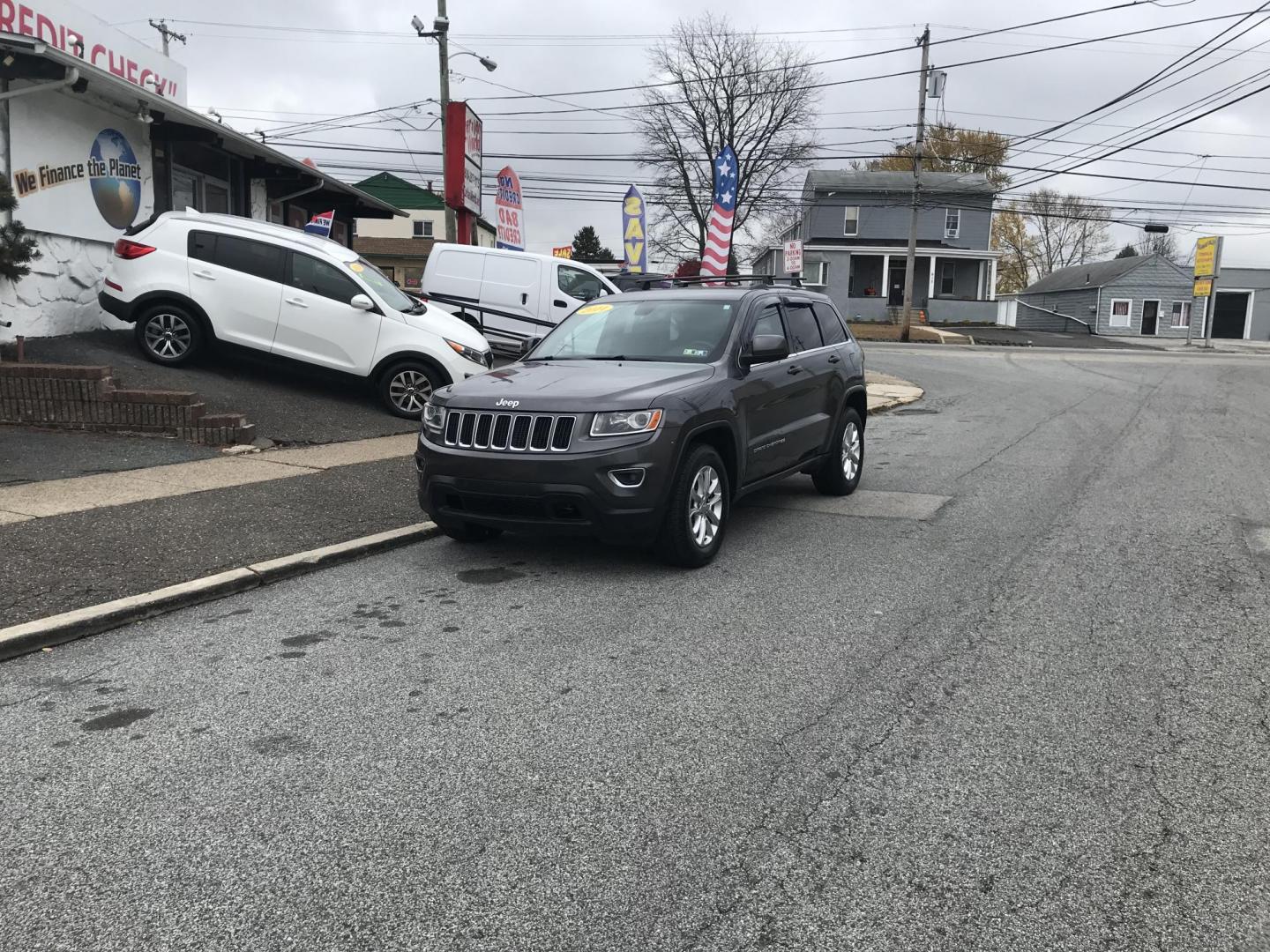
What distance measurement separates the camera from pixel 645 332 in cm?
744

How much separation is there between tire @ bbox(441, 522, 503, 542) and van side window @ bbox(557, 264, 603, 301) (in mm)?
10346

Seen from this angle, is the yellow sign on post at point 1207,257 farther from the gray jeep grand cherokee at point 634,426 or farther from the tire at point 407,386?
the gray jeep grand cherokee at point 634,426

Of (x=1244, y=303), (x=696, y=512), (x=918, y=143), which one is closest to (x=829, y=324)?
(x=696, y=512)

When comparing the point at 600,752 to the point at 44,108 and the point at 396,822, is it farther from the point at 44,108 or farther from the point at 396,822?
the point at 44,108

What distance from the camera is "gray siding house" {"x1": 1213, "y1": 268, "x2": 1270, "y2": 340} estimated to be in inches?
2266

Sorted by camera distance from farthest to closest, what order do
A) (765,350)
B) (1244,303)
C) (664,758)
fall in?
(1244,303)
(765,350)
(664,758)

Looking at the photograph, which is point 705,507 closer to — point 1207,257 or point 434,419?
point 434,419

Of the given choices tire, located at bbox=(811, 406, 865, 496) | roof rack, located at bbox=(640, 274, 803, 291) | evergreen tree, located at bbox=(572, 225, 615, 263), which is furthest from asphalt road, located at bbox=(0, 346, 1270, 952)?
evergreen tree, located at bbox=(572, 225, 615, 263)

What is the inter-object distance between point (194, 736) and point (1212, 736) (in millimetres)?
3936

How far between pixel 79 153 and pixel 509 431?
10.4 m

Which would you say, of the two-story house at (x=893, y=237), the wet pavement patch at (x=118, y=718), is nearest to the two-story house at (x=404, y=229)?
the two-story house at (x=893, y=237)

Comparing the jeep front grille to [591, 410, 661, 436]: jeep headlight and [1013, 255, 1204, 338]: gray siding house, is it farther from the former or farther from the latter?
[1013, 255, 1204, 338]: gray siding house

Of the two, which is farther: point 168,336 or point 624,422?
point 168,336

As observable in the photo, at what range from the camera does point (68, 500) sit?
24.5 ft
